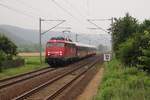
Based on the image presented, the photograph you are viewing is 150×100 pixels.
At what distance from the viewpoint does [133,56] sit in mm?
30172

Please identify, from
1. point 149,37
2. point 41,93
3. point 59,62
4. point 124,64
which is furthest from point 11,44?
point 149,37

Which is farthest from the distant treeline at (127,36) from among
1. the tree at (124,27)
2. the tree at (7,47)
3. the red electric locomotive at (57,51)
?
the tree at (7,47)

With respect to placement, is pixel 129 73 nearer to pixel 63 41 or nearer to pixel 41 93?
pixel 41 93

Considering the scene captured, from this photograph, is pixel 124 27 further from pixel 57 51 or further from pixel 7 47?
pixel 7 47

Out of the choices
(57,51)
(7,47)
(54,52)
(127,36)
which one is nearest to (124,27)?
(127,36)

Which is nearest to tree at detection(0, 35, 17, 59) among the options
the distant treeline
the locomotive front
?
the locomotive front

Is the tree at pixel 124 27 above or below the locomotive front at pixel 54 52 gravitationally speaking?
above

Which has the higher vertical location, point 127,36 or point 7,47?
point 127,36

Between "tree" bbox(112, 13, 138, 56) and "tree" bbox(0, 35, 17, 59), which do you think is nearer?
"tree" bbox(112, 13, 138, 56)

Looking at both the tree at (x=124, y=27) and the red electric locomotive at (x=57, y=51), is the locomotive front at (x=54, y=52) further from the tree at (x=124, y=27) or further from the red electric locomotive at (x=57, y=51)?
the tree at (x=124, y=27)

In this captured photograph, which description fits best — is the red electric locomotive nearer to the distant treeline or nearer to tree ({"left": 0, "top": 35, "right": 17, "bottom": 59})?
tree ({"left": 0, "top": 35, "right": 17, "bottom": 59})

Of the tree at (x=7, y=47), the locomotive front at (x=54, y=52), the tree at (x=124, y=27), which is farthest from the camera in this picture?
the tree at (x=7, y=47)

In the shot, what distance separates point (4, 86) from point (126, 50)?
34.5ft

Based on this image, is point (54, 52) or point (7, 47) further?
point (7, 47)
